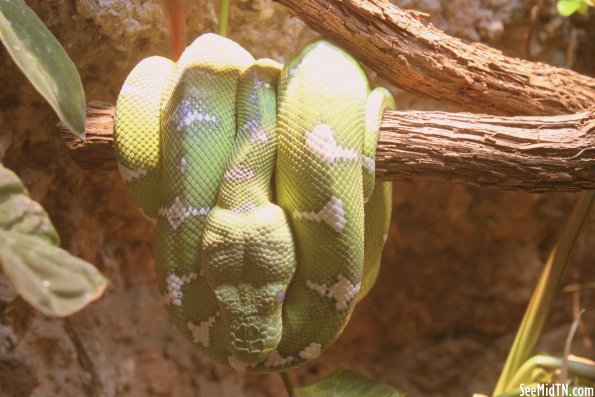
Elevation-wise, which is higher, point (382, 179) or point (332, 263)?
point (382, 179)

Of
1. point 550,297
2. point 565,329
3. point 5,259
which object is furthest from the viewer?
point 565,329

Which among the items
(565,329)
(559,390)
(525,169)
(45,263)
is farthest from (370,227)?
(565,329)

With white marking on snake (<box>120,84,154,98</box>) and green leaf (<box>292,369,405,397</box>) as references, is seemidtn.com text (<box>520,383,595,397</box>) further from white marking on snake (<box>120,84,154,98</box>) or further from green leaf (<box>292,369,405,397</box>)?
white marking on snake (<box>120,84,154,98</box>)

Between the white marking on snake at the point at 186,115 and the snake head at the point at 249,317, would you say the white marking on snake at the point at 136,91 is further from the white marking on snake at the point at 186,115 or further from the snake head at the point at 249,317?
the snake head at the point at 249,317

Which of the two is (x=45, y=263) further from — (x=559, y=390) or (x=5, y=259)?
(x=559, y=390)

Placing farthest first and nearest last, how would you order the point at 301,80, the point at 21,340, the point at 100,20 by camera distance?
the point at 21,340 < the point at 100,20 < the point at 301,80

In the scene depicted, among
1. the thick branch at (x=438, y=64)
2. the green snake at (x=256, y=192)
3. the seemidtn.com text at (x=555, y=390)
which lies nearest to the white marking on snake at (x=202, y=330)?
the green snake at (x=256, y=192)

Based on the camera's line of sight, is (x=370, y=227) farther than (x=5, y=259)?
Yes
